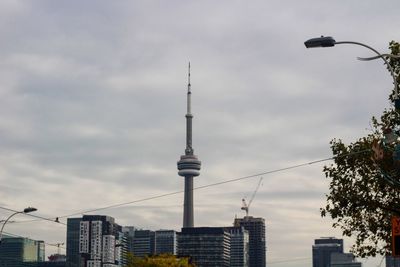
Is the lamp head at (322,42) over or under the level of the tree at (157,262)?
over

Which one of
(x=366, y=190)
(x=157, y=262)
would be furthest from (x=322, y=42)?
(x=157, y=262)

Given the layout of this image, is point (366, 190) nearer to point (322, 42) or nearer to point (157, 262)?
point (322, 42)

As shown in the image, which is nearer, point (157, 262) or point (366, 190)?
point (366, 190)

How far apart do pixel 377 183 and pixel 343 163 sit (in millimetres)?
1997

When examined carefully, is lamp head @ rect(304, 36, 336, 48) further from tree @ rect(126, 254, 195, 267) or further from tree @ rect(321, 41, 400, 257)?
tree @ rect(126, 254, 195, 267)

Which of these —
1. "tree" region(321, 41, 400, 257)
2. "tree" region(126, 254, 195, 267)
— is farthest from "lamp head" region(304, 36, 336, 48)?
"tree" region(126, 254, 195, 267)

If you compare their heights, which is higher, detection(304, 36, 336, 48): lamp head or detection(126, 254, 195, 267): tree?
detection(304, 36, 336, 48): lamp head

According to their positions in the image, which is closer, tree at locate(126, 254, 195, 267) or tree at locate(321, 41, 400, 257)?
tree at locate(321, 41, 400, 257)

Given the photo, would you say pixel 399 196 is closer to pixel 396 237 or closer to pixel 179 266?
pixel 396 237

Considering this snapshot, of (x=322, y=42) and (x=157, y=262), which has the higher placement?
(x=322, y=42)

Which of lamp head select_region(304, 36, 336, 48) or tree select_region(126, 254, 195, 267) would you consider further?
tree select_region(126, 254, 195, 267)

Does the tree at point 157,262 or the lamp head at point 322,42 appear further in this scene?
the tree at point 157,262

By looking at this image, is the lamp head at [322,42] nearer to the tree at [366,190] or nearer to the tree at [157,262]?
the tree at [366,190]

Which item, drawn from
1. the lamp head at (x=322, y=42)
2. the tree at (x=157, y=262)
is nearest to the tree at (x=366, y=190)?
the lamp head at (x=322, y=42)
